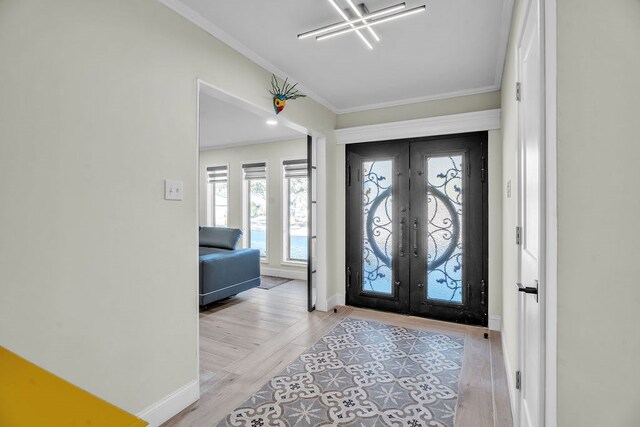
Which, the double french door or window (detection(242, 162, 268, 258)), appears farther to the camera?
window (detection(242, 162, 268, 258))

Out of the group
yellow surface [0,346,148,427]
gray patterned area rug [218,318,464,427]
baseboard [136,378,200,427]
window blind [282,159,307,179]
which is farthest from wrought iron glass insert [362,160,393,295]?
yellow surface [0,346,148,427]

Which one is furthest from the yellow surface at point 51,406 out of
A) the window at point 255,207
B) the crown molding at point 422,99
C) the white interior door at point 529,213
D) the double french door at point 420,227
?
the window at point 255,207

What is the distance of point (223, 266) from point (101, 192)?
8.71ft

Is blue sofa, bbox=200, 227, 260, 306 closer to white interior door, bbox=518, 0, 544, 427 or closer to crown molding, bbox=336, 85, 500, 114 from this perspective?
crown molding, bbox=336, 85, 500, 114

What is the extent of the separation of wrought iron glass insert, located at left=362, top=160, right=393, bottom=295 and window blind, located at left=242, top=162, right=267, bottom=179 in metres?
2.71

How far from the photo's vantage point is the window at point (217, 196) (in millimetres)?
6508

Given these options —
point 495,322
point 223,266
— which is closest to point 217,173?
point 223,266

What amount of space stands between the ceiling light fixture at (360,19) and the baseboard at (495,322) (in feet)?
9.44

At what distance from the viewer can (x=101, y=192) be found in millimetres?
1546

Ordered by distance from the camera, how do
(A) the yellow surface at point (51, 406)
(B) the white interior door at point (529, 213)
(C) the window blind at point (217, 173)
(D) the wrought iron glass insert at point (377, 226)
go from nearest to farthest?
1. (A) the yellow surface at point (51, 406)
2. (B) the white interior door at point (529, 213)
3. (D) the wrought iron glass insert at point (377, 226)
4. (C) the window blind at point (217, 173)

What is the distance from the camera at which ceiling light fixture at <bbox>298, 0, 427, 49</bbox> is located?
1.88 metres

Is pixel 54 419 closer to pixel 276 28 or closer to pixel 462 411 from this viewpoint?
pixel 462 411
